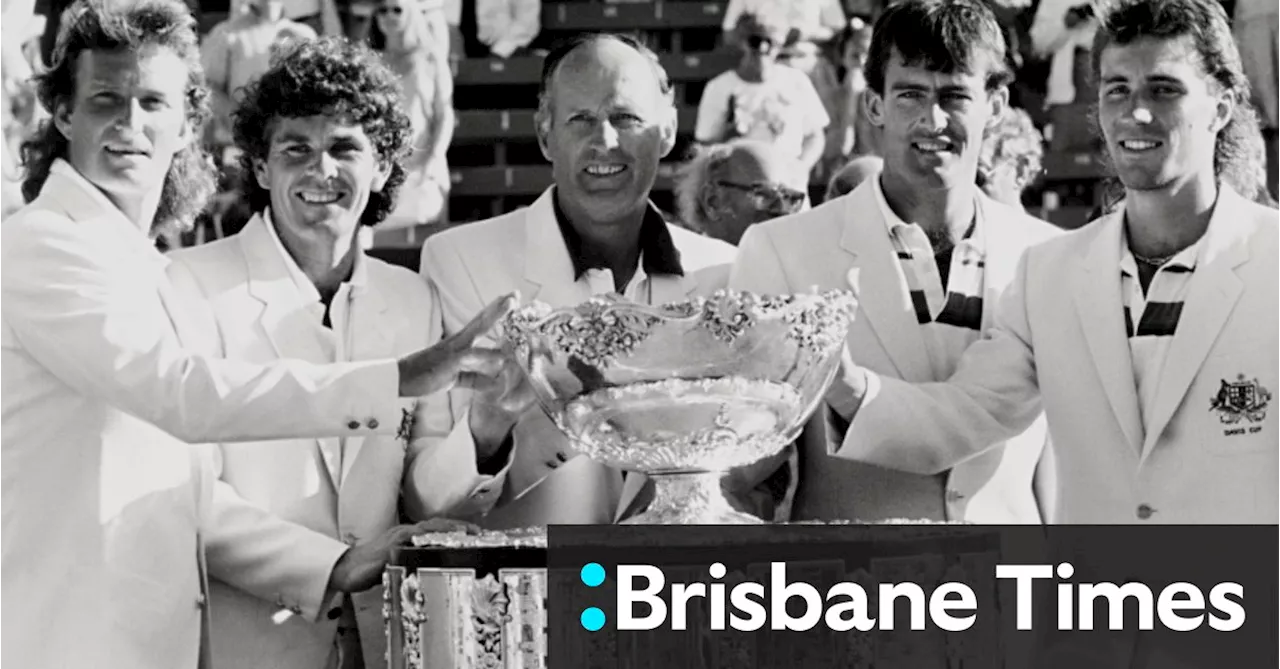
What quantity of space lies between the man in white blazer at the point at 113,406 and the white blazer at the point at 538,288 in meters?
0.30

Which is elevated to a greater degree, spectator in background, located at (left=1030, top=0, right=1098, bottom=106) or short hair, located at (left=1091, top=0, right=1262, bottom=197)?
spectator in background, located at (left=1030, top=0, right=1098, bottom=106)

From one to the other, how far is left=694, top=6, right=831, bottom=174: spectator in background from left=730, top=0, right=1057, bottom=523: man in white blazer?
3.84 metres

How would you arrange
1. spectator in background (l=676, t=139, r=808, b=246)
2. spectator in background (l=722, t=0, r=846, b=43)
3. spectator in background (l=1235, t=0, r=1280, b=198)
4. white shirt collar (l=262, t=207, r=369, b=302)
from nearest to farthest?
1. white shirt collar (l=262, t=207, r=369, b=302)
2. spectator in background (l=676, t=139, r=808, b=246)
3. spectator in background (l=1235, t=0, r=1280, b=198)
4. spectator in background (l=722, t=0, r=846, b=43)

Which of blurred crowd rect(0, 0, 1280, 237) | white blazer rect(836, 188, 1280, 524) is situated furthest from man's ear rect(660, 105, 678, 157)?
blurred crowd rect(0, 0, 1280, 237)

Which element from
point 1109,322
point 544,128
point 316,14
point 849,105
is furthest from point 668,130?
point 849,105

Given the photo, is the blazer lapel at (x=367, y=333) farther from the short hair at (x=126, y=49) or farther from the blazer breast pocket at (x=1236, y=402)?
the blazer breast pocket at (x=1236, y=402)

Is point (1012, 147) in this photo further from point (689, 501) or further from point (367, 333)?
point (689, 501)

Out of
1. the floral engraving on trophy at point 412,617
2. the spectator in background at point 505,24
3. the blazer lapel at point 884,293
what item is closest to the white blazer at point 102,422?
the floral engraving on trophy at point 412,617

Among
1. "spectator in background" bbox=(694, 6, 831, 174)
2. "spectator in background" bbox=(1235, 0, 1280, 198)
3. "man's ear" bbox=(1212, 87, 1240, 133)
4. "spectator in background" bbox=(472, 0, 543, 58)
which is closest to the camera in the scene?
"man's ear" bbox=(1212, 87, 1240, 133)

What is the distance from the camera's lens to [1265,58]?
20.3 ft

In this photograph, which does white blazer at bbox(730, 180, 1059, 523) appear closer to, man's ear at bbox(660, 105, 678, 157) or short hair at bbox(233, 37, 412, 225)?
man's ear at bbox(660, 105, 678, 157)

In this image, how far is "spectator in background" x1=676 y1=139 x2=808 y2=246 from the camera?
160 inches

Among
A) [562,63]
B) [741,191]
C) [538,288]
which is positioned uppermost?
[562,63]

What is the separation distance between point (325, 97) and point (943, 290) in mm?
947
